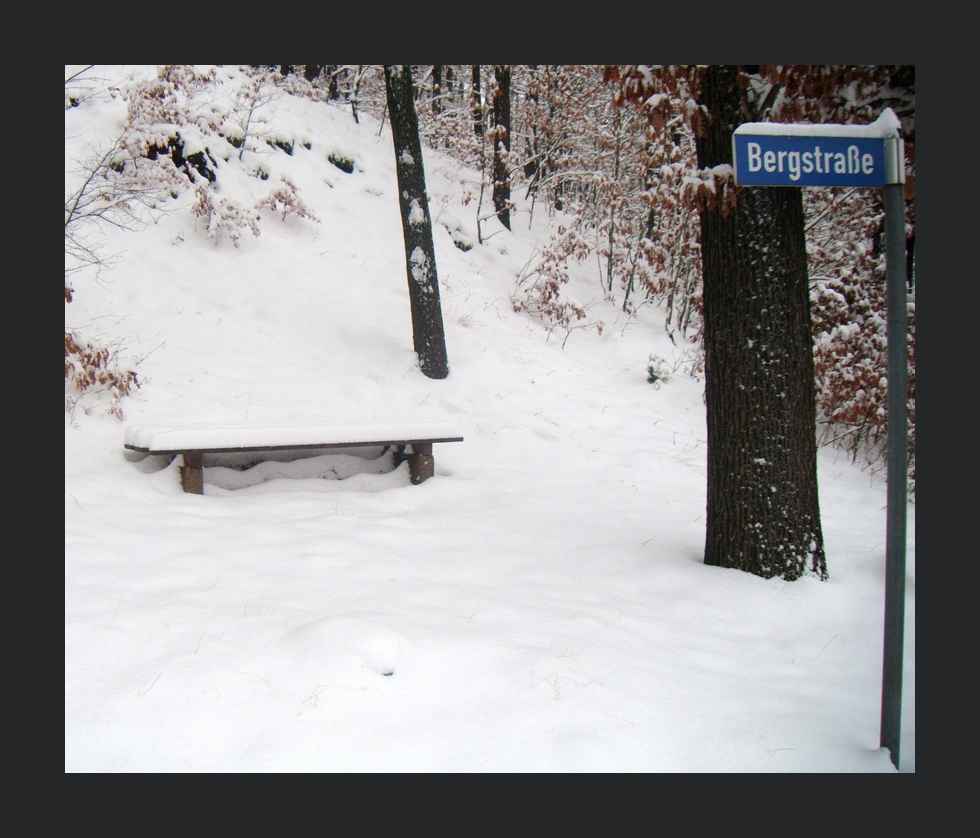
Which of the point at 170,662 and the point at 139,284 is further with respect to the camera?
the point at 139,284

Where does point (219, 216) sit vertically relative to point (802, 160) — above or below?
above

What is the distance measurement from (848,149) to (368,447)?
230 inches

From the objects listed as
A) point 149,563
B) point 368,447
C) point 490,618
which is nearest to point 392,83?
point 368,447

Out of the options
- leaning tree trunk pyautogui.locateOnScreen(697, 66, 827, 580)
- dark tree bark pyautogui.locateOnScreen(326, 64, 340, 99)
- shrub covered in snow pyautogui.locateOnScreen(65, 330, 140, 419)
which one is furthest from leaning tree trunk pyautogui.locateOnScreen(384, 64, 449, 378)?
dark tree bark pyautogui.locateOnScreen(326, 64, 340, 99)

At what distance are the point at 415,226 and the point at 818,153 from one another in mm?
7765

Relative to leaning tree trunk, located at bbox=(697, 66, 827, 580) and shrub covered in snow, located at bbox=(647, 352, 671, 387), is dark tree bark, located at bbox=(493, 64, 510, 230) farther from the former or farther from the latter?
leaning tree trunk, located at bbox=(697, 66, 827, 580)

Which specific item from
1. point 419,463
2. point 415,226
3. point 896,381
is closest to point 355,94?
point 415,226

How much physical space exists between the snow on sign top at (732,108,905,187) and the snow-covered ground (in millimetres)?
2132

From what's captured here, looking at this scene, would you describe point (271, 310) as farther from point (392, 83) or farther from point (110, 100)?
point (110, 100)

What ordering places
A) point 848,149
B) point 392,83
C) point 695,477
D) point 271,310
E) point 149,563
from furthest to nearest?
point 271,310 → point 392,83 → point 695,477 → point 149,563 → point 848,149

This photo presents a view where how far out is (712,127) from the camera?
196 inches

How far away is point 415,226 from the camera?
10336 millimetres

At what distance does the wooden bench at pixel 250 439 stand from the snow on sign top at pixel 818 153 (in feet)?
15.6

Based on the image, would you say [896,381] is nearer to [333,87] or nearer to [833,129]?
[833,129]
